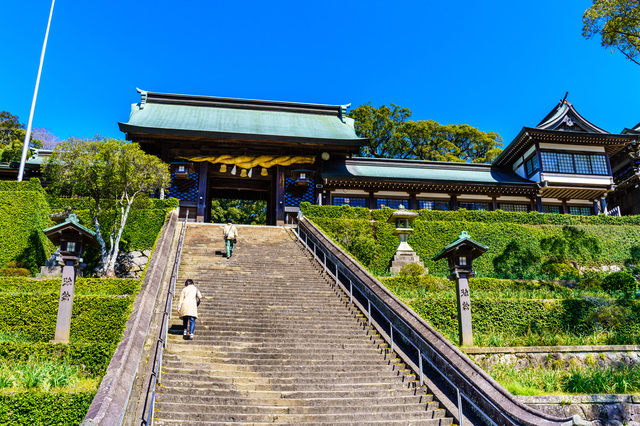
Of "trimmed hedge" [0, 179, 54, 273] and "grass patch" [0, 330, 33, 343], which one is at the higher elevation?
"trimmed hedge" [0, 179, 54, 273]

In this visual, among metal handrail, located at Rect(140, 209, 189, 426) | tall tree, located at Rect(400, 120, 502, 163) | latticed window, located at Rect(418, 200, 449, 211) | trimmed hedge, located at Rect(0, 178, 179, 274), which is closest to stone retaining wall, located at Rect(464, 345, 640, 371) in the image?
metal handrail, located at Rect(140, 209, 189, 426)

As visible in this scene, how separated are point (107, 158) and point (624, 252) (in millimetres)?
23779

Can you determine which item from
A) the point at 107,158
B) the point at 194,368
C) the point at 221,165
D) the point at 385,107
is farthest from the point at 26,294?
the point at 385,107

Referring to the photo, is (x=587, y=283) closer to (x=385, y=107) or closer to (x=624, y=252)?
(x=624, y=252)

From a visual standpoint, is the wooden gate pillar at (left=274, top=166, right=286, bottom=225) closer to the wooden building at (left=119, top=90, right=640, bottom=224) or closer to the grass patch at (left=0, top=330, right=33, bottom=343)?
the wooden building at (left=119, top=90, right=640, bottom=224)

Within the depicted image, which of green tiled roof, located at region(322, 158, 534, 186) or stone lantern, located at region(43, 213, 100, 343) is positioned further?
green tiled roof, located at region(322, 158, 534, 186)

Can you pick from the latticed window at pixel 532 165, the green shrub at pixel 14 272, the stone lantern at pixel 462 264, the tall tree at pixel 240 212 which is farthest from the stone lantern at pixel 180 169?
the latticed window at pixel 532 165

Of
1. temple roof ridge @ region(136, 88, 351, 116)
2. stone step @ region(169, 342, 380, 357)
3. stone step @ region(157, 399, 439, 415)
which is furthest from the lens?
temple roof ridge @ region(136, 88, 351, 116)

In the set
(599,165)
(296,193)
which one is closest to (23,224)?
(296,193)

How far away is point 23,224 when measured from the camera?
1728 cm

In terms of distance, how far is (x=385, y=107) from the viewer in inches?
1561

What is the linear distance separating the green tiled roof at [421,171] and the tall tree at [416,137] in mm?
7672

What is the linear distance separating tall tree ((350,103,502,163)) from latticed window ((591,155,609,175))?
1032cm

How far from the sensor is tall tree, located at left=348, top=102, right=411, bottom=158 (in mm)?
39406
